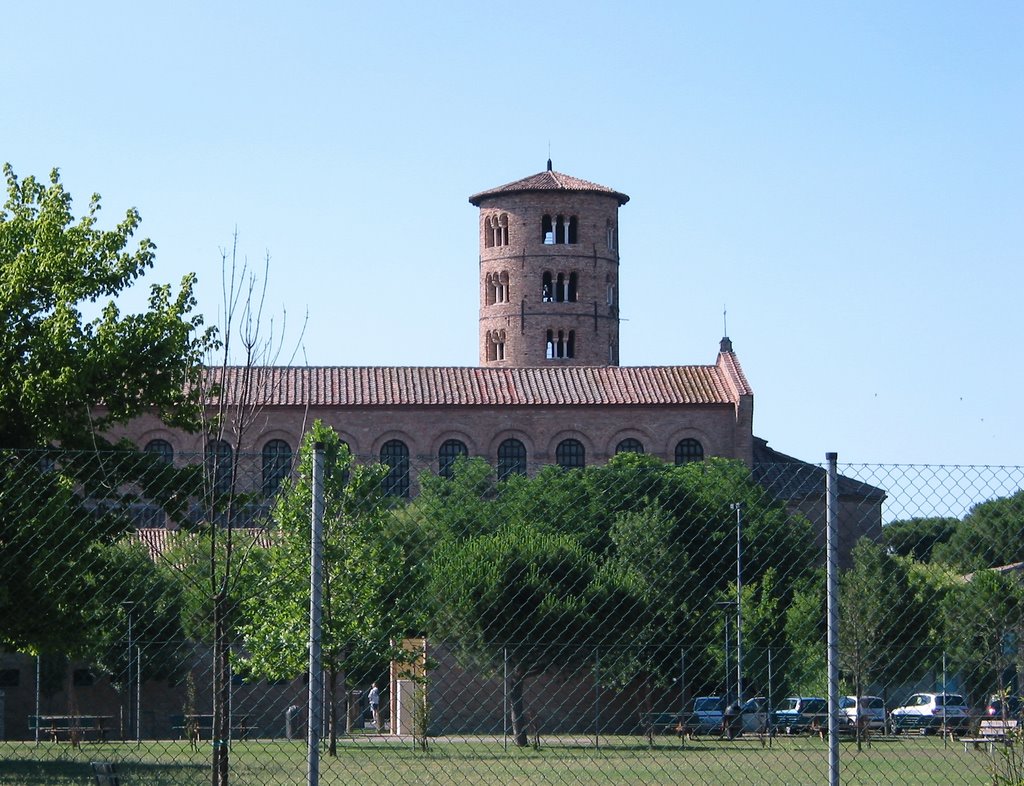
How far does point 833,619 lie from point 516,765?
14354 millimetres

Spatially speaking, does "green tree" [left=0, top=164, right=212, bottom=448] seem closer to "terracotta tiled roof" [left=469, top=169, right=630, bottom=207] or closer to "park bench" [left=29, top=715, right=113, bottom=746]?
"park bench" [left=29, top=715, right=113, bottom=746]

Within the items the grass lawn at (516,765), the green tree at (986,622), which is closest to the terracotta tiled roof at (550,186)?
the grass lawn at (516,765)

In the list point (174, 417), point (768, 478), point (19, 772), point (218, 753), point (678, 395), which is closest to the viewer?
point (218, 753)

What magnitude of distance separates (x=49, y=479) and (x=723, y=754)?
17.8 meters

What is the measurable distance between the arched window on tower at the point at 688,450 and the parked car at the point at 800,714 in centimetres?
2183

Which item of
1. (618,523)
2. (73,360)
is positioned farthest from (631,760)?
(618,523)

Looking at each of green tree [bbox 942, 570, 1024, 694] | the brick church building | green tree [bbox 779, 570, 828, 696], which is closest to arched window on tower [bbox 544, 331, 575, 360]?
the brick church building

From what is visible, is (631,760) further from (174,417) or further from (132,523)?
(132,523)

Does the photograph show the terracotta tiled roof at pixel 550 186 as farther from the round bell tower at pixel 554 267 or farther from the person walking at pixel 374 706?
the person walking at pixel 374 706

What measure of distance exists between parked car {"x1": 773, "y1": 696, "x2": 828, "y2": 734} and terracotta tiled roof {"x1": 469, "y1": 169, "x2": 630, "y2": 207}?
46613 mm

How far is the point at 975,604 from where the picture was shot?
12641 mm

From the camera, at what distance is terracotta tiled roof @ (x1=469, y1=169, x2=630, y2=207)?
84.7 m

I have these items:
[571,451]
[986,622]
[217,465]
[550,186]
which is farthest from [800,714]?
[550,186]

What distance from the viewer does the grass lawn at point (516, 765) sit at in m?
17.6
